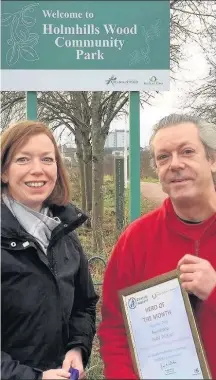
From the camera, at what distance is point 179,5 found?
818 cm

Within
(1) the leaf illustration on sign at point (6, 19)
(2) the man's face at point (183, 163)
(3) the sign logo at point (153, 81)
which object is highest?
(1) the leaf illustration on sign at point (6, 19)

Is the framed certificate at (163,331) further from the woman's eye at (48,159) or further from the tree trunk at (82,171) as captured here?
the tree trunk at (82,171)

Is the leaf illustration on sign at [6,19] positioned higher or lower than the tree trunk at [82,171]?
lower

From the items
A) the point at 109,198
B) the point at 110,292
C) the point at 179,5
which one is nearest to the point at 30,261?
the point at 110,292

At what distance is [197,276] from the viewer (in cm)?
199

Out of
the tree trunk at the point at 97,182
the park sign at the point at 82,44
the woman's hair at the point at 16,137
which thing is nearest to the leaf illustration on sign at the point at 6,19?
the park sign at the point at 82,44

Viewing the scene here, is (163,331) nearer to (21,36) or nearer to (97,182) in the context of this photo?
(21,36)

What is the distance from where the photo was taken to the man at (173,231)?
2.19m

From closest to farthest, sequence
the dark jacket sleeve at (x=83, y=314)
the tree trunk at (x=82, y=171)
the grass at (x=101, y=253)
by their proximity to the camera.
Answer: the dark jacket sleeve at (x=83, y=314), the grass at (x=101, y=253), the tree trunk at (x=82, y=171)

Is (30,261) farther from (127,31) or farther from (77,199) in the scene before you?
(77,199)

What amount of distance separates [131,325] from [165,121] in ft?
2.66

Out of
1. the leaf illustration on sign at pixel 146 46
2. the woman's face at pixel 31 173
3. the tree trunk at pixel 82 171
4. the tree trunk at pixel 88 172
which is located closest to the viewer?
the woman's face at pixel 31 173

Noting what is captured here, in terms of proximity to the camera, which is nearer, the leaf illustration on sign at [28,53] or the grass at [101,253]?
the grass at [101,253]

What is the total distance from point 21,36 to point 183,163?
2877mm
